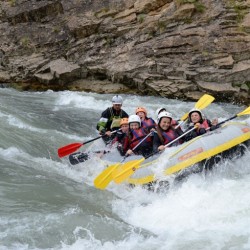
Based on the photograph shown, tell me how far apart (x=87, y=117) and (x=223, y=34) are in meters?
4.65

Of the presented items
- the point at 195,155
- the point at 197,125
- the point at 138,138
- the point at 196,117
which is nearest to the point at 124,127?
the point at 138,138

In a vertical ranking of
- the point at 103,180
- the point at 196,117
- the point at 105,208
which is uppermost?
the point at 196,117

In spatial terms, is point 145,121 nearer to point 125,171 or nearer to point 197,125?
point 197,125

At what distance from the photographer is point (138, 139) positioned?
272 inches

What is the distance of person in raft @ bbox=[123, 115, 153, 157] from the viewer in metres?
6.88

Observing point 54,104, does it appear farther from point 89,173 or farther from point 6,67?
point 89,173

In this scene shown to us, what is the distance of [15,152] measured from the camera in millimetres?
7652

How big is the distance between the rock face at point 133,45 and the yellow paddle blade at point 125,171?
5959 mm

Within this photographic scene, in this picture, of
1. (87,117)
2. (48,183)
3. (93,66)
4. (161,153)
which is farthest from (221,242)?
(93,66)

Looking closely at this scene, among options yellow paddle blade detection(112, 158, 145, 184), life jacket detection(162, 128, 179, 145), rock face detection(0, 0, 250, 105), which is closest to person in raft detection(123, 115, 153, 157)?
life jacket detection(162, 128, 179, 145)

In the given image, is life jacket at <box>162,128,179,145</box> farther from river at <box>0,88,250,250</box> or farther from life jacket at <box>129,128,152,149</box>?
river at <box>0,88,250,250</box>

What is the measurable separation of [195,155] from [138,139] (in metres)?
1.36

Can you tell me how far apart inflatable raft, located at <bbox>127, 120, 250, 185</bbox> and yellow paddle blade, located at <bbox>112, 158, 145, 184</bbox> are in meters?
0.08

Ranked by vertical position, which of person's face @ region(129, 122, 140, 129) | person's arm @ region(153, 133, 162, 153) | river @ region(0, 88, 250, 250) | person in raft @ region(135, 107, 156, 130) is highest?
person's face @ region(129, 122, 140, 129)
